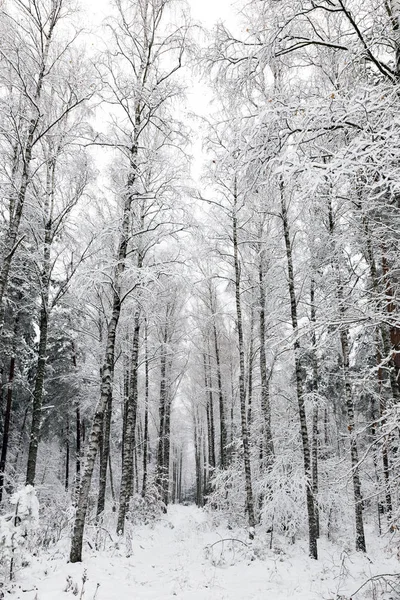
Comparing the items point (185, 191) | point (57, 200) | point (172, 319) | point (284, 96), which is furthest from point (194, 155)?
point (172, 319)

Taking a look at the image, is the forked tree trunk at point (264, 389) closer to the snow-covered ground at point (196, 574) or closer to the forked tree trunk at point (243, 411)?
the forked tree trunk at point (243, 411)

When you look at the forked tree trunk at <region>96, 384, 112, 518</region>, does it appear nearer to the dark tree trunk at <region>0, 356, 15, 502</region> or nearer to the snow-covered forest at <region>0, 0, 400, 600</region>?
the snow-covered forest at <region>0, 0, 400, 600</region>

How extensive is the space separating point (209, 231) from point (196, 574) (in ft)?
30.7

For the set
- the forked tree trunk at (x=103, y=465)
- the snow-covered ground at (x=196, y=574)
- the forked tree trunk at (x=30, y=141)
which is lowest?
the snow-covered ground at (x=196, y=574)

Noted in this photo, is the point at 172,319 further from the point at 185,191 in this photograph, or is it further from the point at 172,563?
the point at 172,563

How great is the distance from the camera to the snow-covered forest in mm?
4512

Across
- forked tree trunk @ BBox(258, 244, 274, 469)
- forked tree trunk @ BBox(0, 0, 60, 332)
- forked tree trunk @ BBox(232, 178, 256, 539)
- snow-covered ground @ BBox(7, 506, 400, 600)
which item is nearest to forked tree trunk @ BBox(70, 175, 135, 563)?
snow-covered ground @ BBox(7, 506, 400, 600)

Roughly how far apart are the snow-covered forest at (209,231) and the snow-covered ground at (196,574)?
0.06m

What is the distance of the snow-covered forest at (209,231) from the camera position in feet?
14.8

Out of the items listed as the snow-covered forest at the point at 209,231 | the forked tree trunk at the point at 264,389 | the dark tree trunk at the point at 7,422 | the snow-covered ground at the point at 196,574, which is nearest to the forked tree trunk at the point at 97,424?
the snow-covered forest at the point at 209,231

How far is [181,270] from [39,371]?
5009mm

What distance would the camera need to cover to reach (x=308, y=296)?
14492 millimetres

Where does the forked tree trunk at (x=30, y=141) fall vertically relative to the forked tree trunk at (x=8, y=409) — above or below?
above

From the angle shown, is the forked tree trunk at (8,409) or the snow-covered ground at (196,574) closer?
the snow-covered ground at (196,574)
